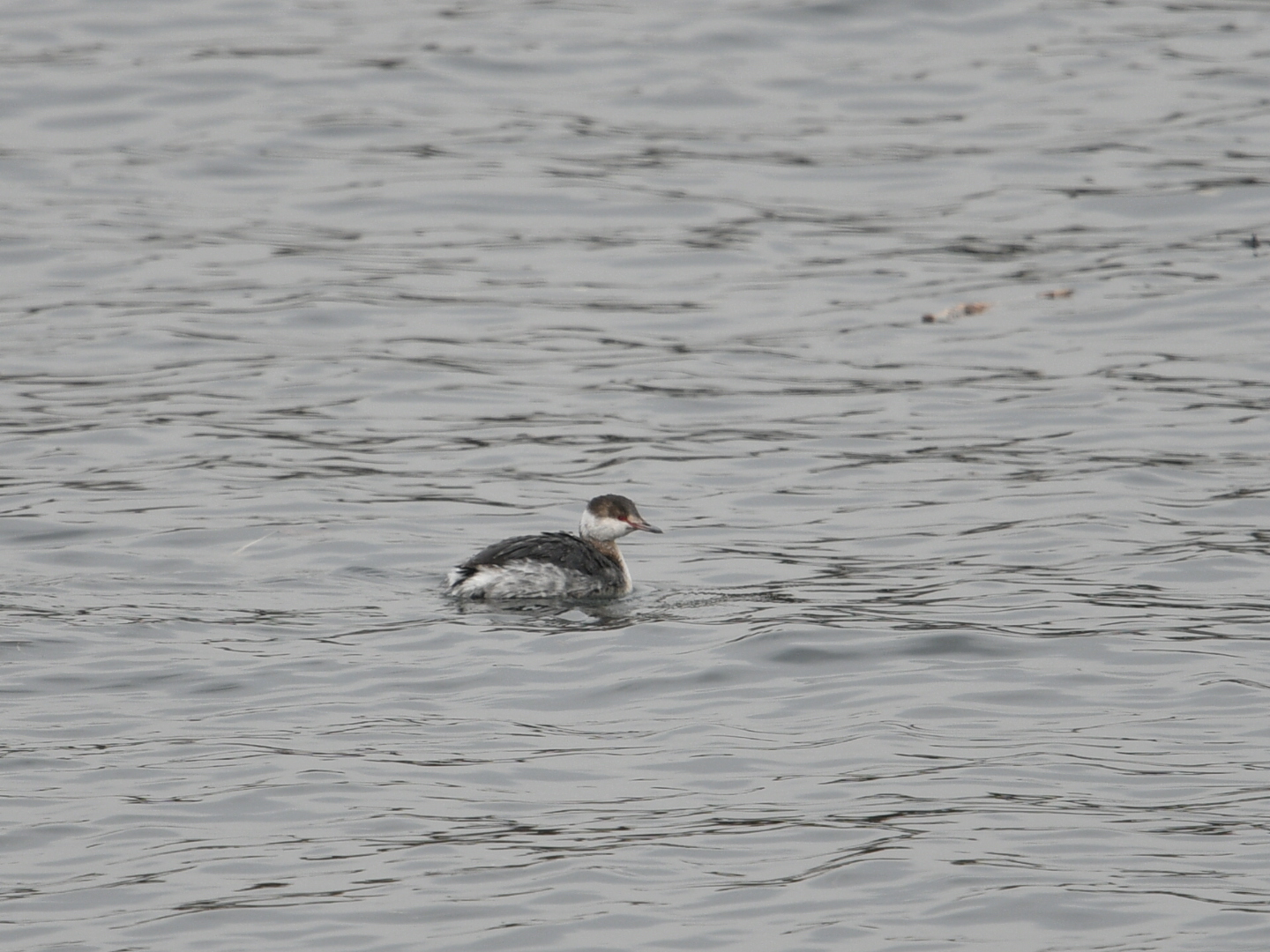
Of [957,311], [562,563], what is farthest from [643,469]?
[957,311]

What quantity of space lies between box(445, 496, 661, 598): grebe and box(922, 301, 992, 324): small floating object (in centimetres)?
525

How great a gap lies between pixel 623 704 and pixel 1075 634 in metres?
2.30

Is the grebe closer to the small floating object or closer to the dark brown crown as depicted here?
the dark brown crown

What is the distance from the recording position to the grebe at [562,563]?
11.1 meters

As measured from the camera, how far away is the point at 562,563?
1152cm

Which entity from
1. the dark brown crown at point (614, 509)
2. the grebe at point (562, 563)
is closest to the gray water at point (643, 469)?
the grebe at point (562, 563)

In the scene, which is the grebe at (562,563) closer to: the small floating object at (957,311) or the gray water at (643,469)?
the gray water at (643,469)

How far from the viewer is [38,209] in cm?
1961

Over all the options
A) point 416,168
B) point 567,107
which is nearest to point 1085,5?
point 567,107

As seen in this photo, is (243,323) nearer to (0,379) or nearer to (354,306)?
(354,306)

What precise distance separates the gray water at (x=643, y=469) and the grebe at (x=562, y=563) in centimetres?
20

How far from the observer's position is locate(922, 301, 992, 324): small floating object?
16766mm

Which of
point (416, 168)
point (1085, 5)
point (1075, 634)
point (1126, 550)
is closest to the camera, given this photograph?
point (1075, 634)

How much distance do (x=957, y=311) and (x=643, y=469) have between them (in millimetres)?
4107
